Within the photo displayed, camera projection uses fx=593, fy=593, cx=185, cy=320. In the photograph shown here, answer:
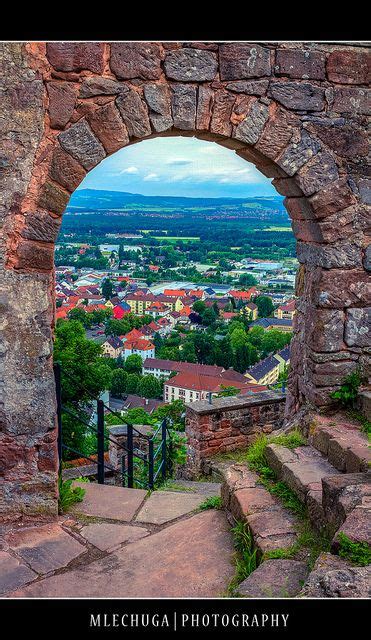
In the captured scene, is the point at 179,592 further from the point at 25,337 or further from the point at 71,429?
the point at 71,429

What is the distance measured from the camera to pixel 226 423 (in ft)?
25.6

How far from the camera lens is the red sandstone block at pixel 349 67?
4312 millimetres

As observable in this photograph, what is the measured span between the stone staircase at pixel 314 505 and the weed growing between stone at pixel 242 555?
0.05 meters

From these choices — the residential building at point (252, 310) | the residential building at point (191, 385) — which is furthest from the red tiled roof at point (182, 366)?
the residential building at point (252, 310)

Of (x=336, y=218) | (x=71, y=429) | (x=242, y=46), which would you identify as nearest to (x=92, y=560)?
(x=336, y=218)

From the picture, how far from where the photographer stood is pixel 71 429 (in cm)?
1374

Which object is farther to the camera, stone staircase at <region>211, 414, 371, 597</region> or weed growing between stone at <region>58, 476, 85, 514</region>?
weed growing between stone at <region>58, 476, 85, 514</region>

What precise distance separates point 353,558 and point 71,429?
11.7 meters

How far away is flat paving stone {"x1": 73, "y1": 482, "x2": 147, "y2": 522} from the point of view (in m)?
4.32

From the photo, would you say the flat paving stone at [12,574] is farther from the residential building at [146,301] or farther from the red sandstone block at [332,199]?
the residential building at [146,301]

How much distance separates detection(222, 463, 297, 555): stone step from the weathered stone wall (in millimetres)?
3052

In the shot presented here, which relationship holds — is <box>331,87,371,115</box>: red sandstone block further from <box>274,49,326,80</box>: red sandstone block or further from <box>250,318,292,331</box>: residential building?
<box>250,318,292,331</box>: residential building

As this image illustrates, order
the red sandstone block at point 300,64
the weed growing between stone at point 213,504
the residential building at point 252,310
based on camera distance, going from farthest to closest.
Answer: the residential building at point 252,310, the weed growing between stone at point 213,504, the red sandstone block at point 300,64

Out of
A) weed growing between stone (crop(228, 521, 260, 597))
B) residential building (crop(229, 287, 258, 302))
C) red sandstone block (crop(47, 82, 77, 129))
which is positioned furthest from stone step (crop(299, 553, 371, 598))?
residential building (crop(229, 287, 258, 302))
